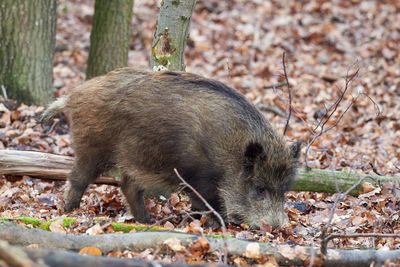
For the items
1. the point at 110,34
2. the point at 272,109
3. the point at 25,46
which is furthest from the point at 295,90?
the point at 25,46

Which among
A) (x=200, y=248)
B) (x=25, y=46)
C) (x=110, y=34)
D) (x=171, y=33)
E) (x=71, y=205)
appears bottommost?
(x=71, y=205)

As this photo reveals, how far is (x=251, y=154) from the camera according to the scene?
5.76m

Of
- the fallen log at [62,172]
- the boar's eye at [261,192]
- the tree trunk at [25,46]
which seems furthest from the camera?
the tree trunk at [25,46]

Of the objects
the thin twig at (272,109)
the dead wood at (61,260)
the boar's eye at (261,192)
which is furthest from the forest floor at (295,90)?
the dead wood at (61,260)

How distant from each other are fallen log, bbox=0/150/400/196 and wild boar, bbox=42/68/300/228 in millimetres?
854

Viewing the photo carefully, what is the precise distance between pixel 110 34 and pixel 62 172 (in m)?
3.57

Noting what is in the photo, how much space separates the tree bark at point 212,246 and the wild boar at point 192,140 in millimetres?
1642

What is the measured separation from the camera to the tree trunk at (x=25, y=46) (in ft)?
30.2

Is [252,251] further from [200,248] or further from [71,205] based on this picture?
[71,205]

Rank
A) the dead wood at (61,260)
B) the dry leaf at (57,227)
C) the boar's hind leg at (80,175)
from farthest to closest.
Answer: the boar's hind leg at (80,175), the dry leaf at (57,227), the dead wood at (61,260)

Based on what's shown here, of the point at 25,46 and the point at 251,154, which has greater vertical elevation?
the point at 25,46

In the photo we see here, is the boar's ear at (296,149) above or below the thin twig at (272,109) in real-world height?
above

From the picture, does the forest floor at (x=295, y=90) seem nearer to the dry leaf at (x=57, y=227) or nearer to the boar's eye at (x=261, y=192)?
the dry leaf at (x=57, y=227)

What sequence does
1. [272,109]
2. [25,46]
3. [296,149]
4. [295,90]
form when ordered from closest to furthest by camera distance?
[296,149]
[25,46]
[272,109]
[295,90]
